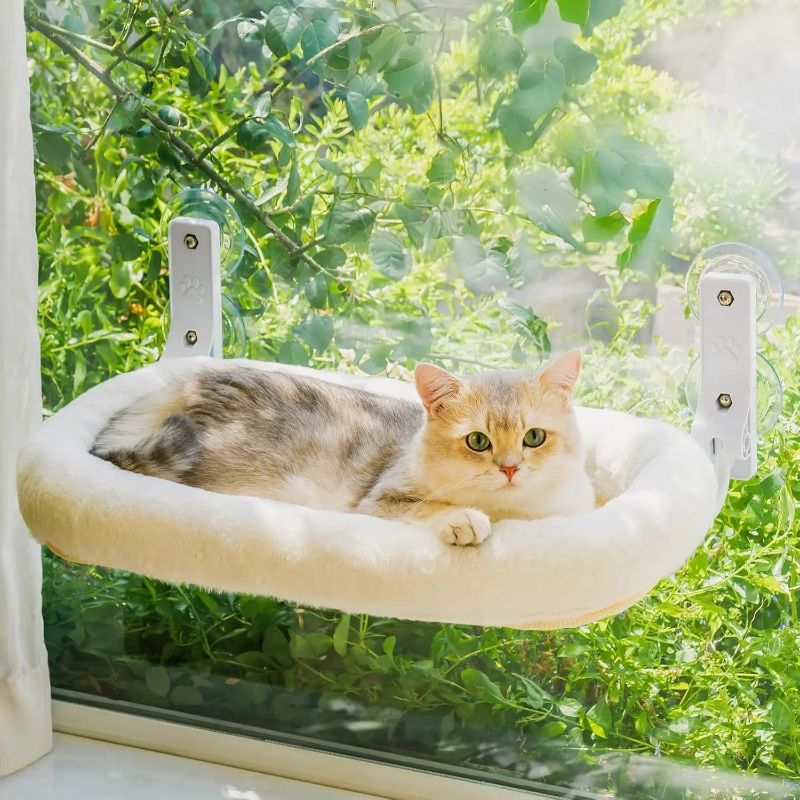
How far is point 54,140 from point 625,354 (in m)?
1.13

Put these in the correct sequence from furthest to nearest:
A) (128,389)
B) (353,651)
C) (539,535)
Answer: (353,651), (128,389), (539,535)

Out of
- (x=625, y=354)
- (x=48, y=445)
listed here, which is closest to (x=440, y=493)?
(x=48, y=445)

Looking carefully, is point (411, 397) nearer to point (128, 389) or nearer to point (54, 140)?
point (128, 389)

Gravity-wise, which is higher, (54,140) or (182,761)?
(54,140)

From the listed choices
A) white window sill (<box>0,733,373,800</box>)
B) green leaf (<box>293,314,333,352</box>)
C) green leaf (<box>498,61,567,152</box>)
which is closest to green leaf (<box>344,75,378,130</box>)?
green leaf (<box>498,61,567,152</box>)

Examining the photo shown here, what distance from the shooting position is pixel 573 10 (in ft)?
5.08

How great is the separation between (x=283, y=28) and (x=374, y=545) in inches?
40.8

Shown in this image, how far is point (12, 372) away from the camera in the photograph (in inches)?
70.7

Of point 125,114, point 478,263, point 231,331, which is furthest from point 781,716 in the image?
point 125,114

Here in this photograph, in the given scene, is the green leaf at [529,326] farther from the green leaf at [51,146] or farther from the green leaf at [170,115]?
the green leaf at [51,146]

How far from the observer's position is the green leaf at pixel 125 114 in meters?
2.00

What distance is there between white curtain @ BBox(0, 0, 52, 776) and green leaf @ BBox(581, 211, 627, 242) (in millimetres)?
889

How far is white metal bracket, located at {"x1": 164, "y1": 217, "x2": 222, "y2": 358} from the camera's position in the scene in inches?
64.0

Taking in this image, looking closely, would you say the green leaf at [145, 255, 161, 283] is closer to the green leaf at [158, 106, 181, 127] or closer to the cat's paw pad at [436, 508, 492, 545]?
the green leaf at [158, 106, 181, 127]
